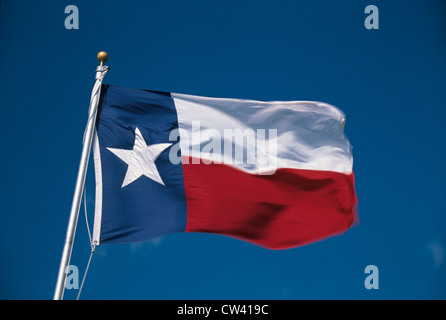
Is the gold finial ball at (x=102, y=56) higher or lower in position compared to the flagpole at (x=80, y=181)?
higher

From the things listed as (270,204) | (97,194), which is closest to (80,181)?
(97,194)

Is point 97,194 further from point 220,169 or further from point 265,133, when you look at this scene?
point 265,133

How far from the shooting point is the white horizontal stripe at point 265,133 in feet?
36.3

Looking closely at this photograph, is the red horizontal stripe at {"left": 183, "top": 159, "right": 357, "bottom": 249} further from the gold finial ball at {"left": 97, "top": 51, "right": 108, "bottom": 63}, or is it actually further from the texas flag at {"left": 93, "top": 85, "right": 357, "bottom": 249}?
the gold finial ball at {"left": 97, "top": 51, "right": 108, "bottom": 63}

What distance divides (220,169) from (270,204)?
113cm

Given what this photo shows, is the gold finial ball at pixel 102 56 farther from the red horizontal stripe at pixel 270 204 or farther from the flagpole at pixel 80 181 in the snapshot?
the red horizontal stripe at pixel 270 204

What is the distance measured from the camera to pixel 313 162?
37.8ft

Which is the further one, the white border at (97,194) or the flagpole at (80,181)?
the white border at (97,194)

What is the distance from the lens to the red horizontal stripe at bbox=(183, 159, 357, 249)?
10328 millimetres

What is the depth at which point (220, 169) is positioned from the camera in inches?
429

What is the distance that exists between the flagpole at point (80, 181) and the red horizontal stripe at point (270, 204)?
1901mm

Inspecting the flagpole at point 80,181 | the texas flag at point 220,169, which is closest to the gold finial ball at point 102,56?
the flagpole at point 80,181
